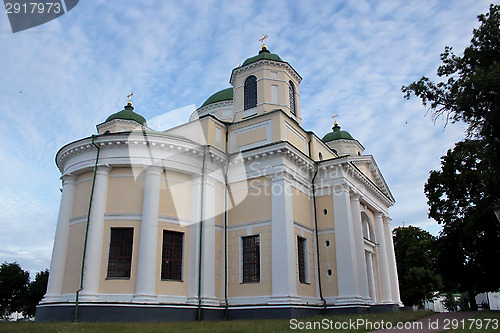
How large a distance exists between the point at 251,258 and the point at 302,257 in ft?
8.67

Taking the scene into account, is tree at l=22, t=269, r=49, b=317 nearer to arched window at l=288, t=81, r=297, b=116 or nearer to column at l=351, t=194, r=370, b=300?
arched window at l=288, t=81, r=297, b=116

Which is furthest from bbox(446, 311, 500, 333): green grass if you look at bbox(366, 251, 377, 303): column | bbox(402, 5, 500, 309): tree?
bbox(366, 251, 377, 303): column

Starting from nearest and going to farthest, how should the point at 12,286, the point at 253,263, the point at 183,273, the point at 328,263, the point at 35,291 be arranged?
the point at 183,273 < the point at 253,263 < the point at 328,263 < the point at 35,291 < the point at 12,286

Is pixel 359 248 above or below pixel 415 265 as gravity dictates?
below

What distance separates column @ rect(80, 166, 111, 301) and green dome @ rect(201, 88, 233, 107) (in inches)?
460

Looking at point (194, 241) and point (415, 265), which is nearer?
point (194, 241)

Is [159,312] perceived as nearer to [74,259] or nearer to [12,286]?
[74,259]

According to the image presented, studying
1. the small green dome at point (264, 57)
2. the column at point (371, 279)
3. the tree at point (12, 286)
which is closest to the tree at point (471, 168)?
the column at point (371, 279)

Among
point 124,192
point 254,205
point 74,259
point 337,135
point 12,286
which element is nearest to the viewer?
point 74,259

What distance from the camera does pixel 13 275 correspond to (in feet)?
131

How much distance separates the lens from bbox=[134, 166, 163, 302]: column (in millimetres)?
15453

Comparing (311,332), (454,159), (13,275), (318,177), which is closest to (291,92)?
(318,177)

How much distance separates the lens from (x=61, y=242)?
56.1ft

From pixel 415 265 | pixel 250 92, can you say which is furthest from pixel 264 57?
pixel 415 265
